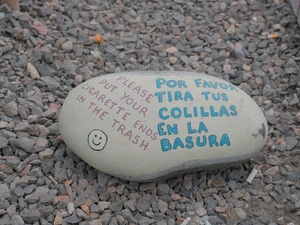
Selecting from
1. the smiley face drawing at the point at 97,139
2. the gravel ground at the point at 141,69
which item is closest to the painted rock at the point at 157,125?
the smiley face drawing at the point at 97,139

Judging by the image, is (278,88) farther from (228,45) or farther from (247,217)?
(247,217)

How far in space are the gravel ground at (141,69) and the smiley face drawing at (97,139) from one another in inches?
7.0

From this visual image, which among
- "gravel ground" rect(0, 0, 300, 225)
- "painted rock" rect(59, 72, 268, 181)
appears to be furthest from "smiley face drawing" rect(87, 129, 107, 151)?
"gravel ground" rect(0, 0, 300, 225)

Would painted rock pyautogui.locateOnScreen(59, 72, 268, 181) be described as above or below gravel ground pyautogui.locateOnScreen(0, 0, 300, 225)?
above

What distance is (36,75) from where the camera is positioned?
2768 mm

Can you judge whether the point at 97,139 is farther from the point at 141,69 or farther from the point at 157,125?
the point at 141,69

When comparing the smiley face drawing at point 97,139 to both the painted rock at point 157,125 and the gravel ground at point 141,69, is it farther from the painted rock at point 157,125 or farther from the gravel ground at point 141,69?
the gravel ground at point 141,69

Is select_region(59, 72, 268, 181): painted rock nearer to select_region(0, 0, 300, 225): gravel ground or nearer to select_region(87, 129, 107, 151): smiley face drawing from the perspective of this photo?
select_region(87, 129, 107, 151): smiley face drawing

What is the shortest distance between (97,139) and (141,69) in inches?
35.8

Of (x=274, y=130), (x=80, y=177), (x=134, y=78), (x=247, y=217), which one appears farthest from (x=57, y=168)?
(x=274, y=130)

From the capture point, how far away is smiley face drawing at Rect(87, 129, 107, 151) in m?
2.16

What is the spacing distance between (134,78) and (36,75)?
0.70 m

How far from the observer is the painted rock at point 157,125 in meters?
2.15

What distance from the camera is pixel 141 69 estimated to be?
2.99 meters
